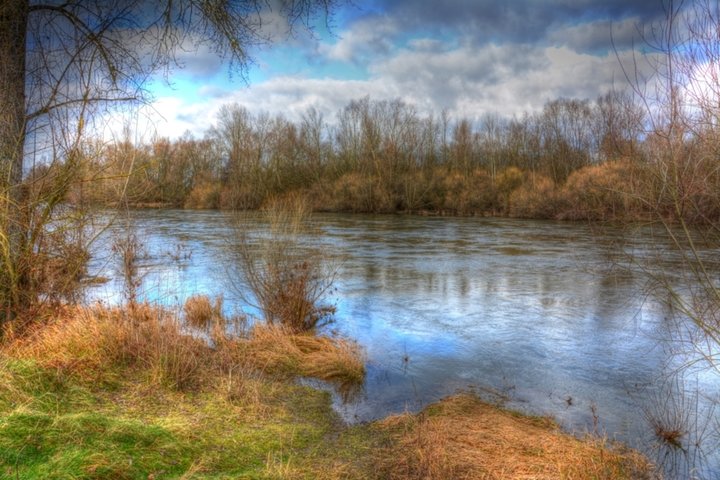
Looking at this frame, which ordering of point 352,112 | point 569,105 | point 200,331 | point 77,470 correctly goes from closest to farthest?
point 77,470, point 200,331, point 569,105, point 352,112

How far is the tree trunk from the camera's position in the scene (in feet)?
20.2

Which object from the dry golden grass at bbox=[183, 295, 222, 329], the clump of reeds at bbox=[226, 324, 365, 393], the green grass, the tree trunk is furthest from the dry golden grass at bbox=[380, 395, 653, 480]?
the dry golden grass at bbox=[183, 295, 222, 329]

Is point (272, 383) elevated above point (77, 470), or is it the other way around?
point (77, 470)

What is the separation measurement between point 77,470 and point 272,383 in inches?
154

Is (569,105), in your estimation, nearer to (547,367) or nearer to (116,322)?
(547,367)

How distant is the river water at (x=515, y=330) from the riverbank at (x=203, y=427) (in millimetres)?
695

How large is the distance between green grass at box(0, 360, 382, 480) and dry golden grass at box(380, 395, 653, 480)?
512 mm

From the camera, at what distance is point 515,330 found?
11.0m

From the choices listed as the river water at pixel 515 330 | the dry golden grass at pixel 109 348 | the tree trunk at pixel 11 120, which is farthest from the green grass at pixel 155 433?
the tree trunk at pixel 11 120

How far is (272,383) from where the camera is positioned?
24.1 feet

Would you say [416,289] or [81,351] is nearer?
[81,351]

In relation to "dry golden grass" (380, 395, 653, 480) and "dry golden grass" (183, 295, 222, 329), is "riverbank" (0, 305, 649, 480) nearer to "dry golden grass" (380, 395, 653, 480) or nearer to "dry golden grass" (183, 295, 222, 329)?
"dry golden grass" (380, 395, 653, 480)

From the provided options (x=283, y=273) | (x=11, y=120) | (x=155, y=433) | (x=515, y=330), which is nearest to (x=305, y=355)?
(x=283, y=273)

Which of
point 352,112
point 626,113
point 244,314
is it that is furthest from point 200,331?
point 352,112
